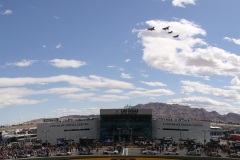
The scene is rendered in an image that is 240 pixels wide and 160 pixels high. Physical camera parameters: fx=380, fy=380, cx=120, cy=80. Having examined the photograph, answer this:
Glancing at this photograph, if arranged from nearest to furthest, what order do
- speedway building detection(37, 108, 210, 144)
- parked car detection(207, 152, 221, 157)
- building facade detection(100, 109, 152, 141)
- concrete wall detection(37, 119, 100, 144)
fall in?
parked car detection(207, 152, 221, 157), speedway building detection(37, 108, 210, 144), building facade detection(100, 109, 152, 141), concrete wall detection(37, 119, 100, 144)

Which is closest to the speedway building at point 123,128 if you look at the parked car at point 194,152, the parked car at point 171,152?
the parked car at point 171,152

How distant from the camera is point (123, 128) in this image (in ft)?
407

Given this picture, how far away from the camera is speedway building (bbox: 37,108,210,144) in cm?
12212

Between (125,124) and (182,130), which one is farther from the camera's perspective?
(125,124)

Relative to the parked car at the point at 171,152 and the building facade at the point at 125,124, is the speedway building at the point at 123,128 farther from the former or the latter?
the parked car at the point at 171,152

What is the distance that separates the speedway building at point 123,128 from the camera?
122 meters

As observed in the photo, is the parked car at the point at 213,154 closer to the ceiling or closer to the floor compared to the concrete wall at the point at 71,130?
closer to the floor

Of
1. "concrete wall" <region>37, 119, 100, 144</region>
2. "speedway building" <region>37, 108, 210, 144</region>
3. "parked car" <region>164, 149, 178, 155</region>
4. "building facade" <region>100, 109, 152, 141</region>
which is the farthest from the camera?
"concrete wall" <region>37, 119, 100, 144</region>

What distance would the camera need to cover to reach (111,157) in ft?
258

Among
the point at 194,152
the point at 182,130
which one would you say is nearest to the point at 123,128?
the point at 182,130

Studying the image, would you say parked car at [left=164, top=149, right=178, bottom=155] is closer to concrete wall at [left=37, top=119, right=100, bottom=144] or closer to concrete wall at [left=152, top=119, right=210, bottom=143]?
concrete wall at [left=152, top=119, right=210, bottom=143]

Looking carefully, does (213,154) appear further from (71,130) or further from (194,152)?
(71,130)

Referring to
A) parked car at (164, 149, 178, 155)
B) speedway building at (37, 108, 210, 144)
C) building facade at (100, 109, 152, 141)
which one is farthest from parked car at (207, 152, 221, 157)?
building facade at (100, 109, 152, 141)

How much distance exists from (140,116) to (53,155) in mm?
48748
